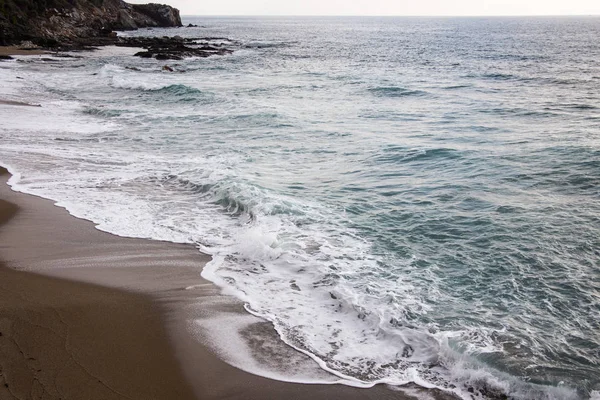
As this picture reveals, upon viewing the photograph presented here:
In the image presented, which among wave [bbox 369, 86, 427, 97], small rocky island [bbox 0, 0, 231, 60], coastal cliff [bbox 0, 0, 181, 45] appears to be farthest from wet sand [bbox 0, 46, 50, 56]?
wave [bbox 369, 86, 427, 97]

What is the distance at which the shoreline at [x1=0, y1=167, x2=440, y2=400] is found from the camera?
4629 mm

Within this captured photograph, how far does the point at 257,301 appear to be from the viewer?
631cm

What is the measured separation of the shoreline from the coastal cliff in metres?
43.9

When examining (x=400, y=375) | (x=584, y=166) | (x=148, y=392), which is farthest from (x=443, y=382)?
(x=584, y=166)

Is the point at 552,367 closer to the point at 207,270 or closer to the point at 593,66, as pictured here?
the point at 207,270

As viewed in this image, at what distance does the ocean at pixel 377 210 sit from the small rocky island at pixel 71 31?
25.2 metres

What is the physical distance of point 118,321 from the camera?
562 centimetres

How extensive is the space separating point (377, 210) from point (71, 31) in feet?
178

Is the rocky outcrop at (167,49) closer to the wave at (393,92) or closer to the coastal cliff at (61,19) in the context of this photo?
the coastal cliff at (61,19)

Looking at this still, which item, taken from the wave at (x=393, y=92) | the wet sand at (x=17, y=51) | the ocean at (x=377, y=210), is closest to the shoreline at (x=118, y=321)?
the ocean at (x=377, y=210)

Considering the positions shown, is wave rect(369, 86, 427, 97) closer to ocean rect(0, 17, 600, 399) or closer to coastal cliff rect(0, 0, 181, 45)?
ocean rect(0, 17, 600, 399)

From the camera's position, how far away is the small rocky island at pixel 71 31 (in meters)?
44.3

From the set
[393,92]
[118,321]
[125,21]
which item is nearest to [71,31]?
[125,21]

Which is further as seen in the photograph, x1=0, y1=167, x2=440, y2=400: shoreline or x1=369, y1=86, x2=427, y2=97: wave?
x1=369, y1=86, x2=427, y2=97: wave
